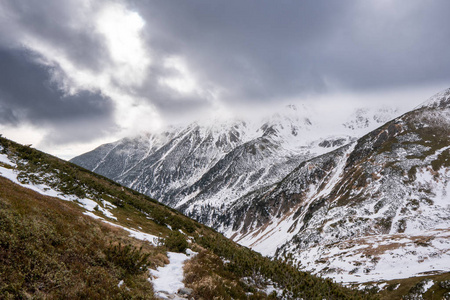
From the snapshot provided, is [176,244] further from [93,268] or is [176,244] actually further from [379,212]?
[379,212]

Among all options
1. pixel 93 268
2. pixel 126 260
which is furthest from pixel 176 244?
pixel 93 268

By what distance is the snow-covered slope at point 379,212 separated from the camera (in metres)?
61.3

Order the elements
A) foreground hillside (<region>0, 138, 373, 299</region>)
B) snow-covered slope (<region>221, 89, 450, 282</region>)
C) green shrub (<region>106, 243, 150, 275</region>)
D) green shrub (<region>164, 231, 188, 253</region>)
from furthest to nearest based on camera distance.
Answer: snow-covered slope (<region>221, 89, 450, 282</region>)
green shrub (<region>164, 231, 188, 253</region>)
green shrub (<region>106, 243, 150, 275</region>)
foreground hillside (<region>0, 138, 373, 299</region>)

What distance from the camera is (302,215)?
514 feet

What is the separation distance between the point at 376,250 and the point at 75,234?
8345 centimetres

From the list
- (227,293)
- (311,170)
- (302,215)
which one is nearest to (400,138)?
(311,170)

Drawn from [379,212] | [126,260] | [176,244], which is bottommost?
[176,244]

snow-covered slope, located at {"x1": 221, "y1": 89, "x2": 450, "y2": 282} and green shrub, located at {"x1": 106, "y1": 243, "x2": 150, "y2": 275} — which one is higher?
snow-covered slope, located at {"x1": 221, "y1": 89, "x2": 450, "y2": 282}

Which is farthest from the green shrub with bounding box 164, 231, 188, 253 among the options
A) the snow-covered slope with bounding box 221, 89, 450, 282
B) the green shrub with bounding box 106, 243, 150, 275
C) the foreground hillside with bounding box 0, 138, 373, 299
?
the snow-covered slope with bounding box 221, 89, 450, 282

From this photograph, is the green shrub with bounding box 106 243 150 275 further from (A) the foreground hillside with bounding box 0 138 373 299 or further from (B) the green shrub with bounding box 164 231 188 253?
(B) the green shrub with bounding box 164 231 188 253

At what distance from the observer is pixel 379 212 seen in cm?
10425

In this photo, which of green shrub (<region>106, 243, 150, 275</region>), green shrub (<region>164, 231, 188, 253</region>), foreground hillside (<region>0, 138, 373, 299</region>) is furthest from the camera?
green shrub (<region>164, 231, 188, 253</region>)

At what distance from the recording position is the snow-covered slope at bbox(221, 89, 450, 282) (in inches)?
2415

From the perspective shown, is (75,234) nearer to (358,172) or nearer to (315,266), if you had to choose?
(315,266)
